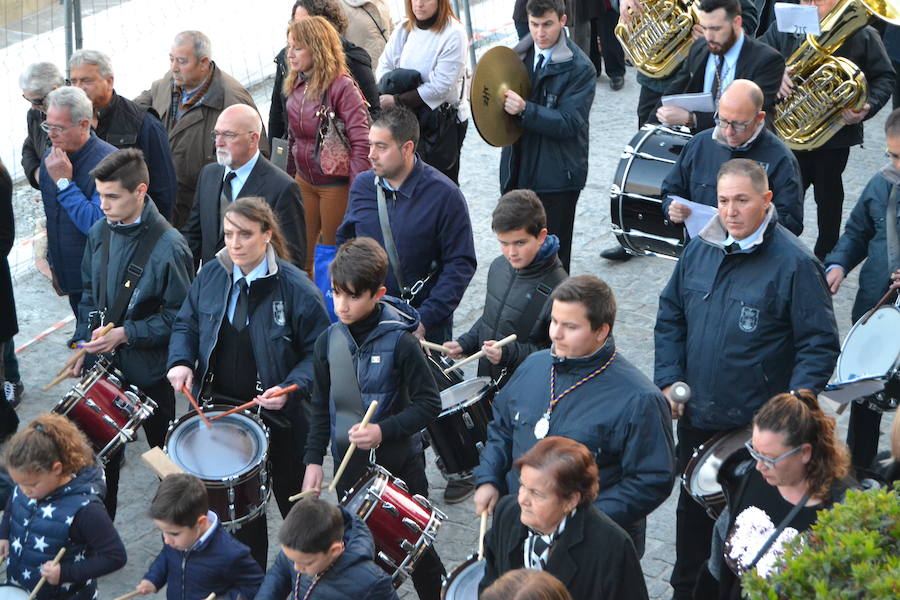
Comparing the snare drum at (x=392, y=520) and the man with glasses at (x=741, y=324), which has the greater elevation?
the man with glasses at (x=741, y=324)

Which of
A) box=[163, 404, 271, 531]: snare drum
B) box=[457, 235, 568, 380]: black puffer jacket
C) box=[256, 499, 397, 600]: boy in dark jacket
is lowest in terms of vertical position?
box=[163, 404, 271, 531]: snare drum

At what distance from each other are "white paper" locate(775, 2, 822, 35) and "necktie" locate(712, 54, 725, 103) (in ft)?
2.77

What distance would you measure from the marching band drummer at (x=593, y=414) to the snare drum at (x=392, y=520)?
38 cm

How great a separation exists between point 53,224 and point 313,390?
257cm

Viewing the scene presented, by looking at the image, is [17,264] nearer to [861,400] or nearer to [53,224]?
[53,224]

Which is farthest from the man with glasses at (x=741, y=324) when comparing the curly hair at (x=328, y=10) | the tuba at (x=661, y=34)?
the tuba at (x=661, y=34)

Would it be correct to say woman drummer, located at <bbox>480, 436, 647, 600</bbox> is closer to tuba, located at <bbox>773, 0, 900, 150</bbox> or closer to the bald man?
the bald man

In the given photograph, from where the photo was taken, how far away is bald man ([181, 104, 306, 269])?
689 cm

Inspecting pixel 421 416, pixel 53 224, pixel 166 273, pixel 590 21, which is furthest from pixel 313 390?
pixel 590 21

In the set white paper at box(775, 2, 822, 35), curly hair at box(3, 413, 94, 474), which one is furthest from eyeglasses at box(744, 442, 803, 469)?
white paper at box(775, 2, 822, 35)

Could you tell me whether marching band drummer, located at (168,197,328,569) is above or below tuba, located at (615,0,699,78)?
below

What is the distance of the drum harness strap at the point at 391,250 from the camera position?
673 centimetres

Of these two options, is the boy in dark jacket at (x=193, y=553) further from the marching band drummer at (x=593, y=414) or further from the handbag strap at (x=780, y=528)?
the handbag strap at (x=780, y=528)

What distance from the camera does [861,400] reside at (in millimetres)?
6137
